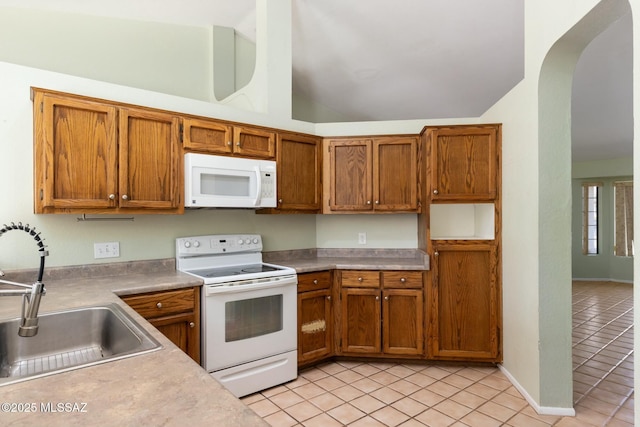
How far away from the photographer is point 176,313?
7.40 ft

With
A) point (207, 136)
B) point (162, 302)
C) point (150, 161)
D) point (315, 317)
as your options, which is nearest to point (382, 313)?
point (315, 317)

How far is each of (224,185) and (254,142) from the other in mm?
450

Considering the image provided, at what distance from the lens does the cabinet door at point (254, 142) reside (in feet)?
9.06

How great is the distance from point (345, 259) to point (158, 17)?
3.06 meters

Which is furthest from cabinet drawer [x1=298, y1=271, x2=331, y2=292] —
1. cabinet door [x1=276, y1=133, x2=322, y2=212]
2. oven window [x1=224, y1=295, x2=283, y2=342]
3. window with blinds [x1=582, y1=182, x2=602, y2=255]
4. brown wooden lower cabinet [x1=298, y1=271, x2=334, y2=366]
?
window with blinds [x1=582, y1=182, x2=602, y2=255]

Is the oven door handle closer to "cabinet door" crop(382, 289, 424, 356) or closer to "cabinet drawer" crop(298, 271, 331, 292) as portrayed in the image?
"cabinet drawer" crop(298, 271, 331, 292)

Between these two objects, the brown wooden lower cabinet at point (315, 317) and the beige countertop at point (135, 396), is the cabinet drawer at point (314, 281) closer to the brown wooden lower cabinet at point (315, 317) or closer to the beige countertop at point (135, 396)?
the brown wooden lower cabinet at point (315, 317)

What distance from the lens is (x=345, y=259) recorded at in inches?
135

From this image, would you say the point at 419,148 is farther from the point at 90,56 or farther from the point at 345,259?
the point at 90,56

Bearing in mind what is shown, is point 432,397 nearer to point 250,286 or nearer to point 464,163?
point 250,286

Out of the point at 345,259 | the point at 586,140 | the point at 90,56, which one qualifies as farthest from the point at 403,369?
the point at 586,140

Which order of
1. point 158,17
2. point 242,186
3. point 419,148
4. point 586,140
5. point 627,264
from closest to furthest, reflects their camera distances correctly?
point 242,186
point 419,148
point 158,17
point 586,140
point 627,264

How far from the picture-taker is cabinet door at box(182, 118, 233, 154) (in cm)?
254

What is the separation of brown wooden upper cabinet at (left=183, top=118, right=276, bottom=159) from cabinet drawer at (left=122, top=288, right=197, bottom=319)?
100 cm
